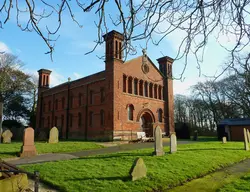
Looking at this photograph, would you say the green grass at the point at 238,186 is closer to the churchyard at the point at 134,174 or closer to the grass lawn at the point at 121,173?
the churchyard at the point at 134,174

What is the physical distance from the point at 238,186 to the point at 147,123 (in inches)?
885

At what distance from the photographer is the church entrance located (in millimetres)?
29081

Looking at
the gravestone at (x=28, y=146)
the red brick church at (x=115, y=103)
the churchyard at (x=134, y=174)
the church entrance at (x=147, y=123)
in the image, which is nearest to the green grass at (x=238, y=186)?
the churchyard at (x=134, y=174)

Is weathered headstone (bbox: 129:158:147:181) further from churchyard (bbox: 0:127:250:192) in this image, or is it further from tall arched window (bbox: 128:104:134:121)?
tall arched window (bbox: 128:104:134:121)

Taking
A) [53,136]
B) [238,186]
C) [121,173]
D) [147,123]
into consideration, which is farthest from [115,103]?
[238,186]

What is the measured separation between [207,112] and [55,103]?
37.4 metres

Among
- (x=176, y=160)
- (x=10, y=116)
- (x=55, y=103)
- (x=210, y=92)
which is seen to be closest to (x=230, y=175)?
(x=176, y=160)

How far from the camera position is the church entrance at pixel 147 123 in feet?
95.4

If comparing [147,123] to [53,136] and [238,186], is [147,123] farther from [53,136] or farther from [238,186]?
[238,186]

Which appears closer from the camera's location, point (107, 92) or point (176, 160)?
point (176, 160)

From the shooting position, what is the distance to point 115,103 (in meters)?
25.0

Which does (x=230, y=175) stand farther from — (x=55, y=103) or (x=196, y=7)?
(x=55, y=103)

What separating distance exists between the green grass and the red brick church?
14656 millimetres

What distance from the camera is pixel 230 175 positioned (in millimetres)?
9070
